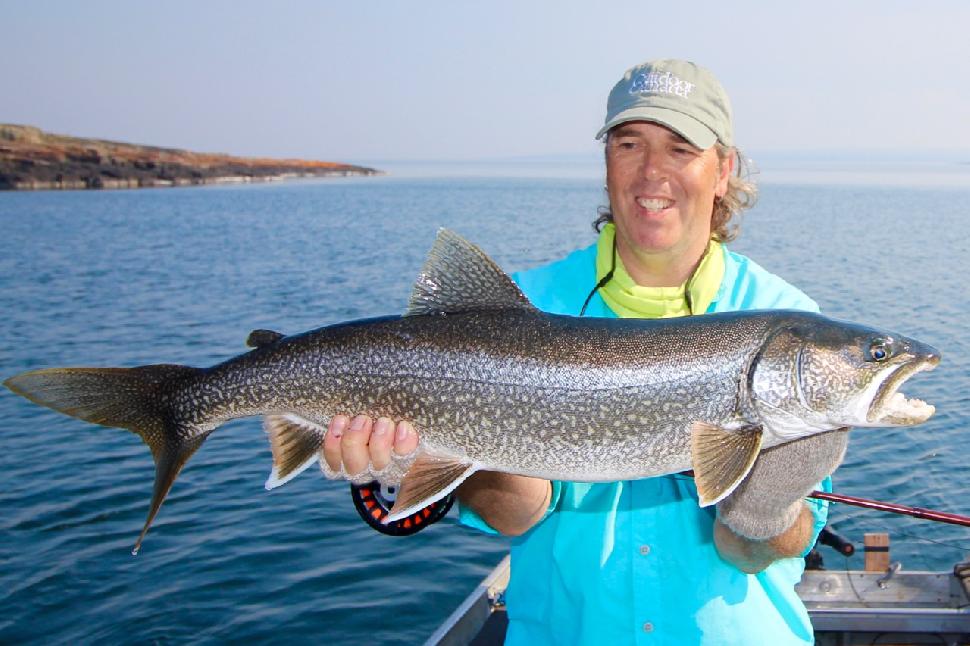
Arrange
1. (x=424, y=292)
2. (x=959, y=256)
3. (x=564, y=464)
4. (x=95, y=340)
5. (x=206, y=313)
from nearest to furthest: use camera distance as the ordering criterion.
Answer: (x=564, y=464), (x=424, y=292), (x=95, y=340), (x=206, y=313), (x=959, y=256)

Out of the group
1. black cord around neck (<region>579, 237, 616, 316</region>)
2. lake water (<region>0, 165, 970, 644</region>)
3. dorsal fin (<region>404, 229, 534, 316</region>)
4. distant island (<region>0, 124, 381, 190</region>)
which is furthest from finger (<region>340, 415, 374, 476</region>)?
distant island (<region>0, 124, 381, 190</region>)

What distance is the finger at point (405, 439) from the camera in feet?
12.6

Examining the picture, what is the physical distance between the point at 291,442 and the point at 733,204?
8.61 ft

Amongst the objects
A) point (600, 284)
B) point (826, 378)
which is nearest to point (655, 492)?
point (826, 378)

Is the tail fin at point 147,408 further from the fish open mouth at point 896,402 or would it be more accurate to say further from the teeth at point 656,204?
the fish open mouth at point 896,402

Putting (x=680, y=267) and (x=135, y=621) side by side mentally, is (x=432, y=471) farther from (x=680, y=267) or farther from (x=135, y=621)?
(x=135, y=621)

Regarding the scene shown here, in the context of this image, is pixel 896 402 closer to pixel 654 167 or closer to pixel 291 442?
pixel 654 167

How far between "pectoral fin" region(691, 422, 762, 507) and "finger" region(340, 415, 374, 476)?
4.64 ft

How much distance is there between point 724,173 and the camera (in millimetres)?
4469

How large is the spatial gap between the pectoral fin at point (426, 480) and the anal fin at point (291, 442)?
1.61 feet

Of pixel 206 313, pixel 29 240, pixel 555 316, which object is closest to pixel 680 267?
pixel 555 316

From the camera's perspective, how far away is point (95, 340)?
1966 cm

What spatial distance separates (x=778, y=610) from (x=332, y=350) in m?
2.28

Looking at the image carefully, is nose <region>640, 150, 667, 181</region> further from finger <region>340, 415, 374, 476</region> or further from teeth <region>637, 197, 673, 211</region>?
finger <region>340, 415, 374, 476</region>
